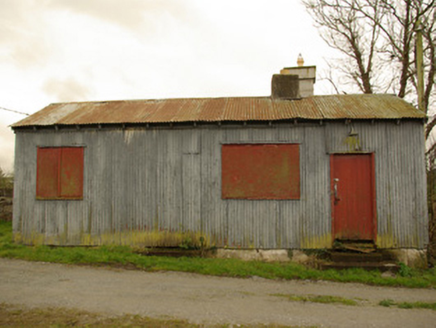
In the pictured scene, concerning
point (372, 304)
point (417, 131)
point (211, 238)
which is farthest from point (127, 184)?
point (417, 131)

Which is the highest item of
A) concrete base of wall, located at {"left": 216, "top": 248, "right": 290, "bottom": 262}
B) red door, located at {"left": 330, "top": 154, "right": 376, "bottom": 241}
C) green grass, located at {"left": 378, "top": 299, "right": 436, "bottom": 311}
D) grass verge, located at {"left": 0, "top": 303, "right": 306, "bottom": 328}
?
red door, located at {"left": 330, "top": 154, "right": 376, "bottom": 241}

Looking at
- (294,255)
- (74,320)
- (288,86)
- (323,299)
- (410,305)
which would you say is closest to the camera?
(74,320)

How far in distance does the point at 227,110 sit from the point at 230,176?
2.33 metres

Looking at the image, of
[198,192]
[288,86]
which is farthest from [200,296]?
[288,86]

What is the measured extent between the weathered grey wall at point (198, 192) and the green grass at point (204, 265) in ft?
1.60

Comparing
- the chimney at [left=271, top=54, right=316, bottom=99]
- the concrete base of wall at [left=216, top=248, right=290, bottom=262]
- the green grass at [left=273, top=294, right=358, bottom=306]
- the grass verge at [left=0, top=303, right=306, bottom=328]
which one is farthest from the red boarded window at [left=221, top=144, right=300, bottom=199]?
the grass verge at [left=0, top=303, right=306, bottom=328]

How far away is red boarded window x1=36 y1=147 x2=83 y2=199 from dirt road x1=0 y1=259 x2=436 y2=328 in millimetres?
2505

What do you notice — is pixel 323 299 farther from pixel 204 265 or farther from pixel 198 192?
pixel 198 192

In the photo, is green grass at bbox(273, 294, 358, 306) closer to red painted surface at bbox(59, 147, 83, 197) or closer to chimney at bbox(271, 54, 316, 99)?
chimney at bbox(271, 54, 316, 99)

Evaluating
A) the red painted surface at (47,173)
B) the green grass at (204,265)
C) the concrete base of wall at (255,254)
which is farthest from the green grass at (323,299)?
the red painted surface at (47,173)

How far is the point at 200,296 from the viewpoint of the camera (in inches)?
233

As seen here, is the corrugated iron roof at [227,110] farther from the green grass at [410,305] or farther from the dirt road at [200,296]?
the green grass at [410,305]

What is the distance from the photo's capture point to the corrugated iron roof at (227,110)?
8938mm

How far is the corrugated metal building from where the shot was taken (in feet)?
28.1
